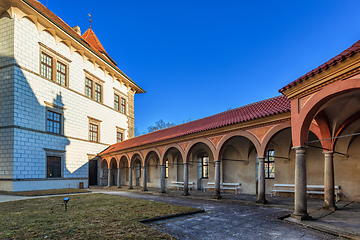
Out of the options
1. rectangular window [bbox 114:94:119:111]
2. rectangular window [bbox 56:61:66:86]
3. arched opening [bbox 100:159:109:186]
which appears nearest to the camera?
rectangular window [bbox 56:61:66:86]

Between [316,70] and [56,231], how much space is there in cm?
858

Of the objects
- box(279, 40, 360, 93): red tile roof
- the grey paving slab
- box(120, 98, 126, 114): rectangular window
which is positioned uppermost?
box(120, 98, 126, 114): rectangular window

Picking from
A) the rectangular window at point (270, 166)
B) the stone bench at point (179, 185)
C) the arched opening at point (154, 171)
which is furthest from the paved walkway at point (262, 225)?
the arched opening at point (154, 171)

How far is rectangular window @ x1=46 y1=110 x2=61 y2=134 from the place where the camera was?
19.9 metres

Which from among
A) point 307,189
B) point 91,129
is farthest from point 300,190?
Answer: point 91,129

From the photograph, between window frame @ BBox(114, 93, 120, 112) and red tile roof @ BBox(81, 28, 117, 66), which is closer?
window frame @ BBox(114, 93, 120, 112)

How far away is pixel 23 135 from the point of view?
1738 centimetres

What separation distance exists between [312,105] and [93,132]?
920 inches

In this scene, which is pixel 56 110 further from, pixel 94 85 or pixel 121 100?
pixel 121 100

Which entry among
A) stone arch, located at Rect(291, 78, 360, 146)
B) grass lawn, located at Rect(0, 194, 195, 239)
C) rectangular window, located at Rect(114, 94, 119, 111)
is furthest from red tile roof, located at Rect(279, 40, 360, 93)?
rectangular window, located at Rect(114, 94, 119, 111)

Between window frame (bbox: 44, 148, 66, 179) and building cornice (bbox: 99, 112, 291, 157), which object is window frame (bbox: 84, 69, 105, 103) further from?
building cornice (bbox: 99, 112, 291, 157)

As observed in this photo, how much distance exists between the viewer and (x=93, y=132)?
25.6 meters

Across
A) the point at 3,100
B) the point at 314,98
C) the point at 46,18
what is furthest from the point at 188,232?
the point at 46,18

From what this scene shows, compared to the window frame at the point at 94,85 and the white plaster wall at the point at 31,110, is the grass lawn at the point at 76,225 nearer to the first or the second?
the white plaster wall at the point at 31,110
